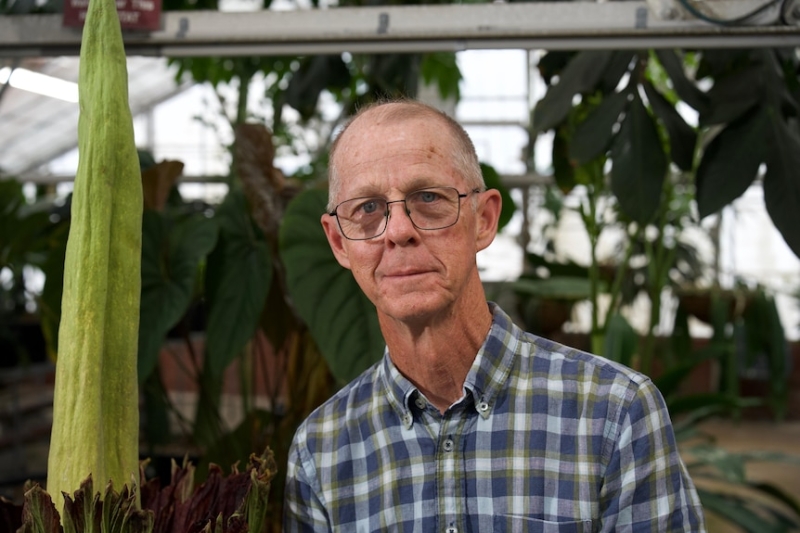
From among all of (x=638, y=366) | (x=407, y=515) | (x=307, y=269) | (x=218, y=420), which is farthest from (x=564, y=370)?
(x=638, y=366)

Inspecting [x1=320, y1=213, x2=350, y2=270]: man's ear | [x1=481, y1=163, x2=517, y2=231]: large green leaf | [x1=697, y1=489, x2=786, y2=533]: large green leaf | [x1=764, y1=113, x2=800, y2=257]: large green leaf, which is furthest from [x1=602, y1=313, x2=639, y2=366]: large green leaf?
[x1=320, y1=213, x2=350, y2=270]: man's ear

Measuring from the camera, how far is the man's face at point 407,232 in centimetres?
83

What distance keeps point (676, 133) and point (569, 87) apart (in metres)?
0.23

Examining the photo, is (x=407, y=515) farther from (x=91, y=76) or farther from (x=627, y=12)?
(x=627, y=12)

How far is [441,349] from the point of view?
88 cm

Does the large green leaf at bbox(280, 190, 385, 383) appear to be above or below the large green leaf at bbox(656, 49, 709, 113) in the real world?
below

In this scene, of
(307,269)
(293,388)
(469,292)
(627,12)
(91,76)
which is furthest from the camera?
(293,388)

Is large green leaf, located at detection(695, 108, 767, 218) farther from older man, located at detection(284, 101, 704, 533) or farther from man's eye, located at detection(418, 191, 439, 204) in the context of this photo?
man's eye, located at detection(418, 191, 439, 204)

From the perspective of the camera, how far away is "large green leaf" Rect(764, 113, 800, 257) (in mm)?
1396

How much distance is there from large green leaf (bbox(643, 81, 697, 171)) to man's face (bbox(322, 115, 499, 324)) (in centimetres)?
92

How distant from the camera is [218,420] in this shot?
74.3 inches

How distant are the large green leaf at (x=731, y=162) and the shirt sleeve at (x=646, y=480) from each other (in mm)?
707

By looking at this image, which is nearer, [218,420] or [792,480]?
[218,420]

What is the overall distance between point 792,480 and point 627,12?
3.82 m
